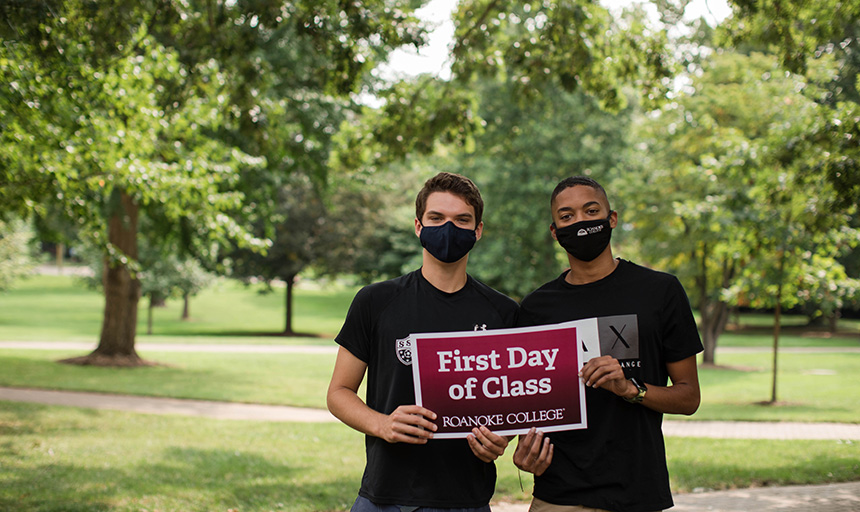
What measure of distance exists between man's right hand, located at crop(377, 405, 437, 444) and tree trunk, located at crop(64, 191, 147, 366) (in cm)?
1963

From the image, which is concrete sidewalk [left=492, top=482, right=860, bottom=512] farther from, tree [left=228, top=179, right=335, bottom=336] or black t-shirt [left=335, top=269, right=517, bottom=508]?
tree [left=228, top=179, right=335, bottom=336]

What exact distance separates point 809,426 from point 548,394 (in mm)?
13157

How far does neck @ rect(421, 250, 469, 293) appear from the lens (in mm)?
3332

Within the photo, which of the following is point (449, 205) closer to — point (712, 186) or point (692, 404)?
point (692, 404)

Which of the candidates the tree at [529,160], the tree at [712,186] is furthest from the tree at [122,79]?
the tree at [529,160]

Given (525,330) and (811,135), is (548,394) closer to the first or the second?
(525,330)

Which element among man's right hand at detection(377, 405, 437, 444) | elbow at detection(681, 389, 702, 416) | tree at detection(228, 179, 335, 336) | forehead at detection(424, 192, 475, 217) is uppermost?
tree at detection(228, 179, 335, 336)

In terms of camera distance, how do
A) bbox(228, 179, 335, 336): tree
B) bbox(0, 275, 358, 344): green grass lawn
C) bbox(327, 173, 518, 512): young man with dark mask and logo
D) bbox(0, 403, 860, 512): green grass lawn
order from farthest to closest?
bbox(0, 275, 358, 344): green grass lawn → bbox(228, 179, 335, 336): tree → bbox(0, 403, 860, 512): green grass lawn → bbox(327, 173, 518, 512): young man with dark mask and logo

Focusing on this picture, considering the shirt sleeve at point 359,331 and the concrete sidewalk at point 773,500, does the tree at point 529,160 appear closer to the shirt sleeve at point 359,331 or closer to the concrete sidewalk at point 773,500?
the concrete sidewalk at point 773,500

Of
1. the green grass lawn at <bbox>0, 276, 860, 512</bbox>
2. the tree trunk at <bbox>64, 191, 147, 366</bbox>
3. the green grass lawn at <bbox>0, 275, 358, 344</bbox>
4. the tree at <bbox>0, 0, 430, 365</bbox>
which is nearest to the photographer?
the tree at <bbox>0, 0, 430, 365</bbox>

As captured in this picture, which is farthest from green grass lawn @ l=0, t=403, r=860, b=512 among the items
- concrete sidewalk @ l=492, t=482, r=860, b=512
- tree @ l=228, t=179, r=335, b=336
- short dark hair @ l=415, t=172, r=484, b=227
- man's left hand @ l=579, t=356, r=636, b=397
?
tree @ l=228, t=179, r=335, b=336

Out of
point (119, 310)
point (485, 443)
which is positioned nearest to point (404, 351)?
point (485, 443)

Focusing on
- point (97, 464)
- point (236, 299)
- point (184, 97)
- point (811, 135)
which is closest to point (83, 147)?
point (184, 97)

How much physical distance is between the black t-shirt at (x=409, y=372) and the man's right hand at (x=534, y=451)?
0.17 meters
